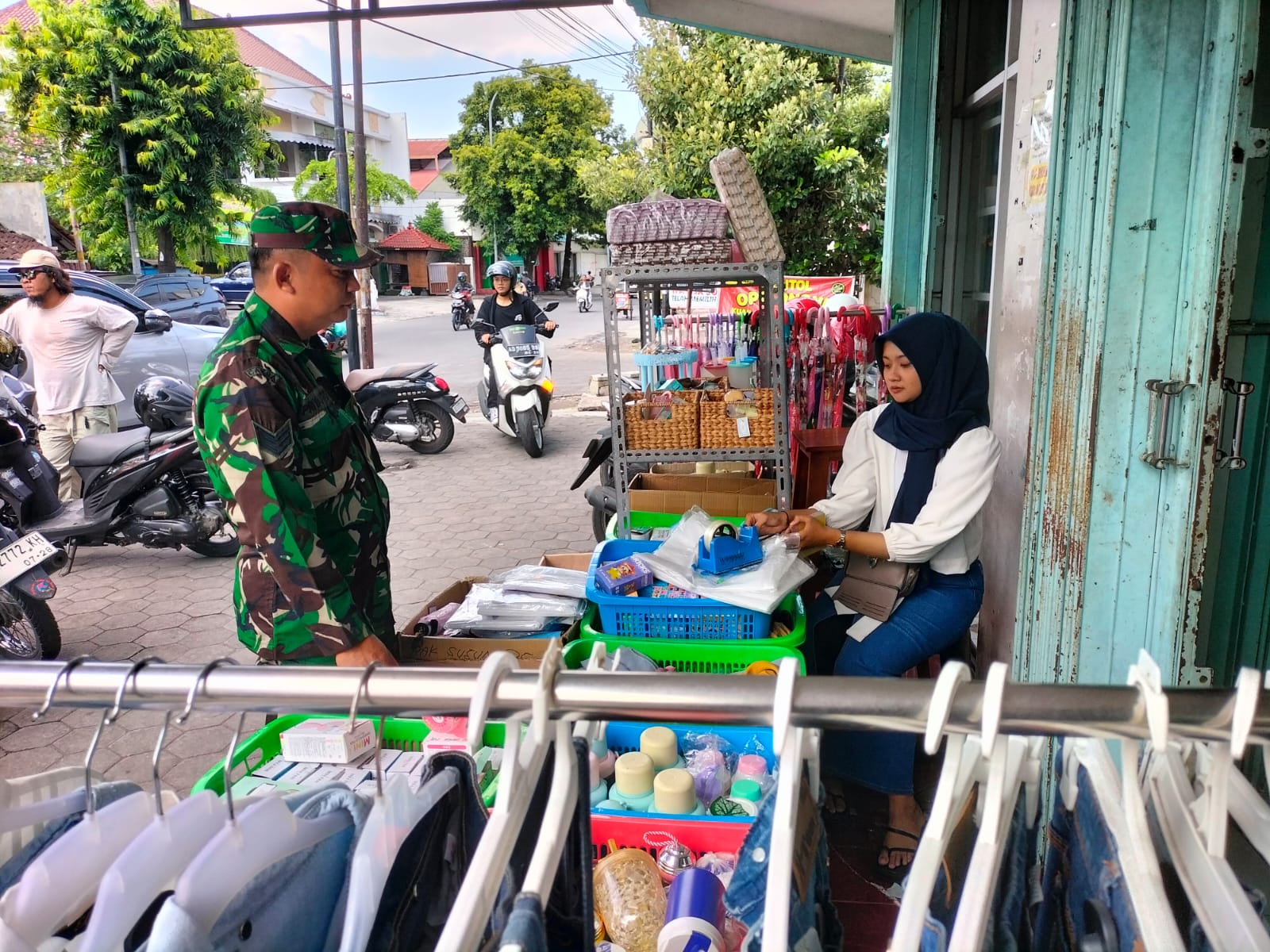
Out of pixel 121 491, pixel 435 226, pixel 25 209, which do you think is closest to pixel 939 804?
pixel 121 491

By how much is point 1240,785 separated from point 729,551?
5.44 feet

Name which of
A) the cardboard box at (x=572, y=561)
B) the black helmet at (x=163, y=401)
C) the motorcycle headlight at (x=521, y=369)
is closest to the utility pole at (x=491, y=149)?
the motorcycle headlight at (x=521, y=369)

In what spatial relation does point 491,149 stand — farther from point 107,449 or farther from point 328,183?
point 107,449

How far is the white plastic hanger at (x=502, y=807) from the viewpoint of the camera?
2.69ft

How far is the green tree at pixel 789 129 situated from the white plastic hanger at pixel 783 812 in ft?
31.2

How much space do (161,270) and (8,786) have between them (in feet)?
63.1

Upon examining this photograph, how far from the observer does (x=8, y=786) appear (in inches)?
41.3

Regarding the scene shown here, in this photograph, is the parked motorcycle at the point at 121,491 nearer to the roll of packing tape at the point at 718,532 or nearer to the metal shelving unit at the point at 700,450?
the metal shelving unit at the point at 700,450

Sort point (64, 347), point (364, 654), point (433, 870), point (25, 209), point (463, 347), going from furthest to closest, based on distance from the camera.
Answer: point (463, 347), point (25, 209), point (64, 347), point (364, 654), point (433, 870)

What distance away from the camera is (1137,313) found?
2.11 meters

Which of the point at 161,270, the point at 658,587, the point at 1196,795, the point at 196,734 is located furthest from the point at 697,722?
the point at 161,270

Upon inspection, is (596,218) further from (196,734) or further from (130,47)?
(196,734)

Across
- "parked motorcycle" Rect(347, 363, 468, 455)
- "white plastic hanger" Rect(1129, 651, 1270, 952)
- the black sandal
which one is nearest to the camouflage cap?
Result: "white plastic hanger" Rect(1129, 651, 1270, 952)

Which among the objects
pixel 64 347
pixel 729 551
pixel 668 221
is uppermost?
pixel 668 221
